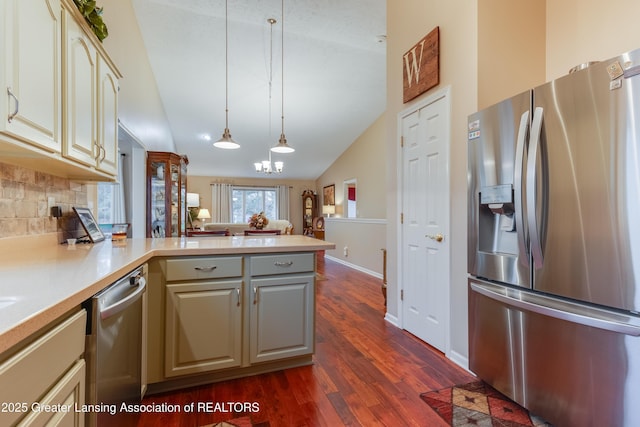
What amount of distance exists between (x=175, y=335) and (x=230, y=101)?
15.8 ft

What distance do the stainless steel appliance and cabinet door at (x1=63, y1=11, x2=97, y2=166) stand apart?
7.43 ft

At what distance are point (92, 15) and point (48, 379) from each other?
2.00 m

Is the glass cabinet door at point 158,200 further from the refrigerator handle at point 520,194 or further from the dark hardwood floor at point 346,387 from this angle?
the refrigerator handle at point 520,194

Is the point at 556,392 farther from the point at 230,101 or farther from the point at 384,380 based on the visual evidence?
the point at 230,101

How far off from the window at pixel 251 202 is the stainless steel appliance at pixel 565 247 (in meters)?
8.69

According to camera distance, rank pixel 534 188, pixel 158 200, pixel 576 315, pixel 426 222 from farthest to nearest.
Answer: pixel 158 200 < pixel 426 222 < pixel 534 188 < pixel 576 315

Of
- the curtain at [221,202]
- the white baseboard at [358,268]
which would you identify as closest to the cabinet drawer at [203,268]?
the white baseboard at [358,268]

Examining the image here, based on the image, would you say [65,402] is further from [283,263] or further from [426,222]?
[426,222]

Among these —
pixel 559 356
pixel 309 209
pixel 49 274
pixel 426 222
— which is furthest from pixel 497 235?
pixel 309 209

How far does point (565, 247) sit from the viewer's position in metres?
1.36

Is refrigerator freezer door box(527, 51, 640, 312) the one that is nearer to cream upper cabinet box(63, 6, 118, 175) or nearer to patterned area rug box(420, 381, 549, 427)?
patterned area rug box(420, 381, 549, 427)

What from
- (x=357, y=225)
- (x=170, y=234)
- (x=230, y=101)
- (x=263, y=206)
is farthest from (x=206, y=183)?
(x=357, y=225)

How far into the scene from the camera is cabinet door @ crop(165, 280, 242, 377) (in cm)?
174

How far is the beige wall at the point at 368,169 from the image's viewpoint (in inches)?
233
